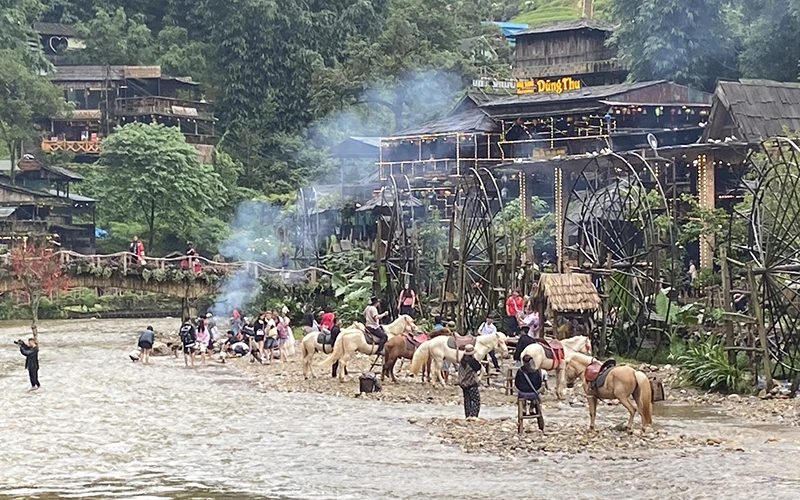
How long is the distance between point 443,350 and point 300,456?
8628mm

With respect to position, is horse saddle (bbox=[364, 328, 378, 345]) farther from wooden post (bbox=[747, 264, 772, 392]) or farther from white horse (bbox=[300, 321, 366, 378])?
wooden post (bbox=[747, 264, 772, 392])

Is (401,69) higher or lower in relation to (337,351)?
higher

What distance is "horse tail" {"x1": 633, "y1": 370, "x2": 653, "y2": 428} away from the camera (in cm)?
2245

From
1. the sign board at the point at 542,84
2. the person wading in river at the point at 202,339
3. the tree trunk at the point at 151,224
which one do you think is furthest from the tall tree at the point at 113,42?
the person wading in river at the point at 202,339

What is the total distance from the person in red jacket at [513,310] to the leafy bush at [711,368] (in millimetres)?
6313

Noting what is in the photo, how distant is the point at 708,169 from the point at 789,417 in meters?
22.7

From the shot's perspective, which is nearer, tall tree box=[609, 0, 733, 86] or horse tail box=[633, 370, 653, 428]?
horse tail box=[633, 370, 653, 428]

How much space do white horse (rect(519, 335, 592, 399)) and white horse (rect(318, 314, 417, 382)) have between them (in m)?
5.41

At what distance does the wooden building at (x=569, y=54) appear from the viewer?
8388 cm

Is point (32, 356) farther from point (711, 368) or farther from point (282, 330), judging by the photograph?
point (711, 368)

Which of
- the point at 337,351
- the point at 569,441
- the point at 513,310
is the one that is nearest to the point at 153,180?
the point at 513,310

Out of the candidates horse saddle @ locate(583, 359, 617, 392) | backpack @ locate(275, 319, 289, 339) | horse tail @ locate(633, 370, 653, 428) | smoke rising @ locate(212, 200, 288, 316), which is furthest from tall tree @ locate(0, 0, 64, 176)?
horse tail @ locate(633, 370, 653, 428)

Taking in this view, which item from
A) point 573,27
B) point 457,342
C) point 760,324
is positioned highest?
point 573,27

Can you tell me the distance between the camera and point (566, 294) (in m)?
34.1
